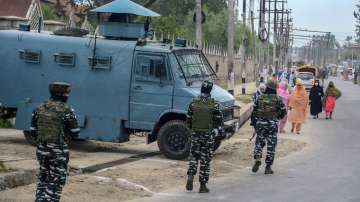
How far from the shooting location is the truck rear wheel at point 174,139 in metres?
14.8

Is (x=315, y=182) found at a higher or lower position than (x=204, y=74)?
lower

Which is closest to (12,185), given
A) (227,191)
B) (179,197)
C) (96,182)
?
(96,182)

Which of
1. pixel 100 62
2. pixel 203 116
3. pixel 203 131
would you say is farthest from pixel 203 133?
pixel 100 62

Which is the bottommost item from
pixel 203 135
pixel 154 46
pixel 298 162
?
pixel 298 162

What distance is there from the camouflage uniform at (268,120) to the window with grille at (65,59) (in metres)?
4.66

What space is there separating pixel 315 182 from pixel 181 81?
3.93m

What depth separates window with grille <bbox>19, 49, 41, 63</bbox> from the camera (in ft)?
52.2

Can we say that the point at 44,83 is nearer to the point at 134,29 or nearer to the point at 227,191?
the point at 134,29

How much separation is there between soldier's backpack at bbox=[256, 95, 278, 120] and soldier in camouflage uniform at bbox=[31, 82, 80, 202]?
17.9 ft

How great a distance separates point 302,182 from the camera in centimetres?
1228

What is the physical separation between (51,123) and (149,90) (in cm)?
678

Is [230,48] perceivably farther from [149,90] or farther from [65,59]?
[149,90]

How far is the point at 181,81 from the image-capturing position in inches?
586

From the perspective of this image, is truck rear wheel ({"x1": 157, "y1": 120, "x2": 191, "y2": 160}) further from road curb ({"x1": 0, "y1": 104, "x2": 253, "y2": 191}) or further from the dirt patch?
the dirt patch
